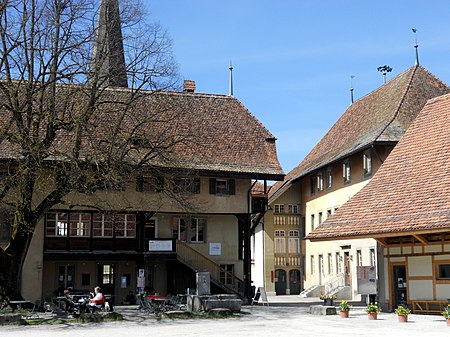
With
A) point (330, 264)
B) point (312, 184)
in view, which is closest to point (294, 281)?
point (330, 264)

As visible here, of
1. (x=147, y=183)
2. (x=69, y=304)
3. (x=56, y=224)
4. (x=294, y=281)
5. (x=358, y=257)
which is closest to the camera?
(x=69, y=304)

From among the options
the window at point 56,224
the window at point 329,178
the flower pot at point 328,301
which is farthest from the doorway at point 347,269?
the window at point 56,224

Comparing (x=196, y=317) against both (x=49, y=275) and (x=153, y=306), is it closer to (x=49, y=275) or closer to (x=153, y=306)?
(x=153, y=306)

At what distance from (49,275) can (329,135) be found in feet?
74.4

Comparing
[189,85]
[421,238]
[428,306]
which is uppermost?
[189,85]

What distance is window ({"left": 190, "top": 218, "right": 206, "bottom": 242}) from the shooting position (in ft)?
122

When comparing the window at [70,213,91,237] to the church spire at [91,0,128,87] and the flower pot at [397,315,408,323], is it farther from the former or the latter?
the flower pot at [397,315,408,323]

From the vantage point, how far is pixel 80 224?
34844mm

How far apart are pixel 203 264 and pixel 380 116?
43.9 feet

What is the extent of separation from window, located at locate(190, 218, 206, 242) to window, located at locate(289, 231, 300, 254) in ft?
46.7

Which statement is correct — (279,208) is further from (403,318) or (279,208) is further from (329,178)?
(403,318)

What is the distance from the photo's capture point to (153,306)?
26172 mm

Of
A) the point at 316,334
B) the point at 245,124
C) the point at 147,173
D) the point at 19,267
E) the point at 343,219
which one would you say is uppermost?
the point at 245,124

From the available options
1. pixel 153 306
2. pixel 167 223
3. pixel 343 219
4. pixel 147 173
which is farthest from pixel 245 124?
pixel 153 306
